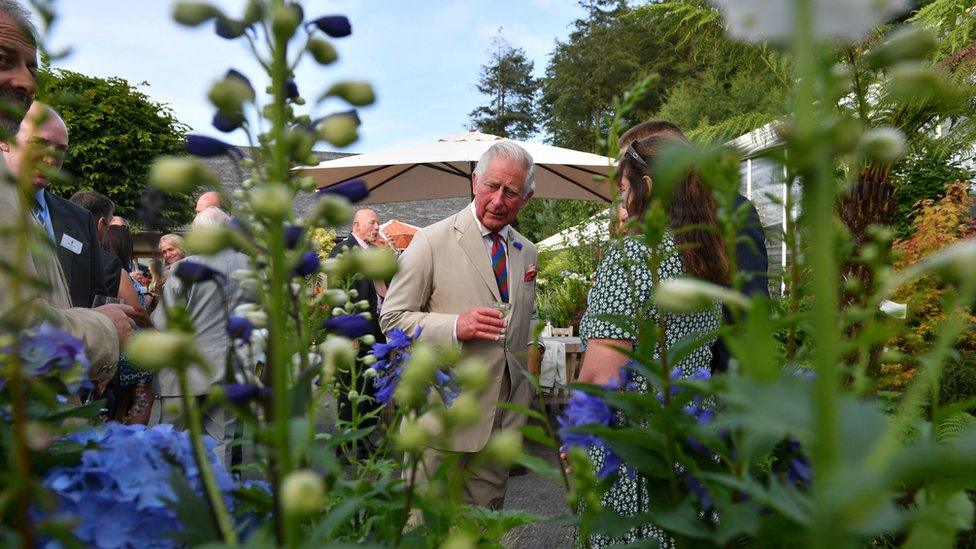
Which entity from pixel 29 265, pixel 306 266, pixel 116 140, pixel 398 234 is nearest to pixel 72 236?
pixel 29 265

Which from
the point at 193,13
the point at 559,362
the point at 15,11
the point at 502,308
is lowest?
the point at 559,362

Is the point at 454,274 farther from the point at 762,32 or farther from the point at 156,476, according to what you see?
the point at 762,32

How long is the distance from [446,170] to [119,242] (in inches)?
167

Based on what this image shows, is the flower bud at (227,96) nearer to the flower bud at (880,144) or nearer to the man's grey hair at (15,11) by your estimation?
the flower bud at (880,144)

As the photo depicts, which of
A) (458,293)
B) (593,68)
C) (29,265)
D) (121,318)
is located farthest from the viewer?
(593,68)

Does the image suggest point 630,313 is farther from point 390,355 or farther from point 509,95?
point 509,95

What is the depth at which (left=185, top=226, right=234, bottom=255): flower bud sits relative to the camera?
0.56m

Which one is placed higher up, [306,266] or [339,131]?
[339,131]

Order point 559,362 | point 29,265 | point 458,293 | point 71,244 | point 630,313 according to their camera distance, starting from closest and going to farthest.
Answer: point 29,265
point 630,313
point 71,244
point 458,293
point 559,362

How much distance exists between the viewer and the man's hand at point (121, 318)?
150 cm

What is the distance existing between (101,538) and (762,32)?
0.77 m

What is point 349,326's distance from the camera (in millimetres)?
823

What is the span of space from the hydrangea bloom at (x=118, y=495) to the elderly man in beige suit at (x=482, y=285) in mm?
2241

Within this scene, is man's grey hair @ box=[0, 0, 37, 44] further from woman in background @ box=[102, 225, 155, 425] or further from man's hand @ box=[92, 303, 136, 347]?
woman in background @ box=[102, 225, 155, 425]
